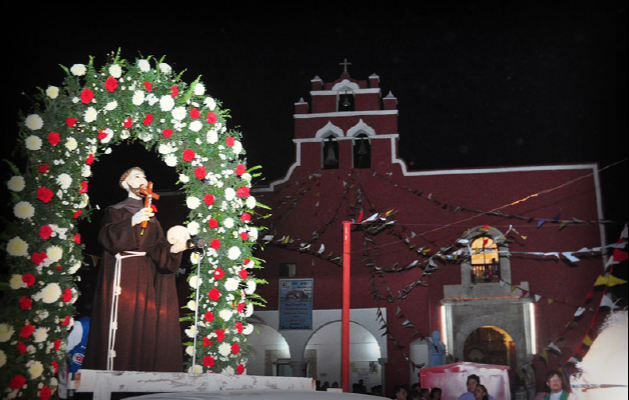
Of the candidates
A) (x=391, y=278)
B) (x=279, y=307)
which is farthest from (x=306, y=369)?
(x=391, y=278)

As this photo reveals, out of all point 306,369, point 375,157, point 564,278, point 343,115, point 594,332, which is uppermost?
point 343,115

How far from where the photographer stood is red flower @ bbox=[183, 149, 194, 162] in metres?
6.75

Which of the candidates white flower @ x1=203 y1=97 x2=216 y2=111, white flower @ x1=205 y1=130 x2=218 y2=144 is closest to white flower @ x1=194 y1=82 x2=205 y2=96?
white flower @ x1=203 y1=97 x2=216 y2=111

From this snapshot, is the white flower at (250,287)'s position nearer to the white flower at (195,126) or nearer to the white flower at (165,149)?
the white flower at (165,149)

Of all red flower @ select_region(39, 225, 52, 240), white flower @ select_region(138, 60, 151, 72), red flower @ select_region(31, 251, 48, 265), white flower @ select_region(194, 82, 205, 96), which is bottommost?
red flower @ select_region(31, 251, 48, 265)

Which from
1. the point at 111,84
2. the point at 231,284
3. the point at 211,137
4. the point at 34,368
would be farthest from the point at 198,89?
the point at 34,368

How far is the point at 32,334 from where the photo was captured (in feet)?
17.0

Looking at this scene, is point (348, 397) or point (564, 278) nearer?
point (348, 397)

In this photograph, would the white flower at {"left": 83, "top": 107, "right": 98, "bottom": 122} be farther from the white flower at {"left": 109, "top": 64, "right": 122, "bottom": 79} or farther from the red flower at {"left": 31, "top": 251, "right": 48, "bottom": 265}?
the red flower at {"left": 31, "top": 251, "right": 48, "bottom": 265}

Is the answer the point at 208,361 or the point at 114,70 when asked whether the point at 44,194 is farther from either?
the point at 208,361

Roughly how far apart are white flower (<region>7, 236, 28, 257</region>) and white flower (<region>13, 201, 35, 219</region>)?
0.20 m

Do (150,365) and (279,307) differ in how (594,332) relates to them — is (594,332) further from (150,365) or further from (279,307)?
(150,365)

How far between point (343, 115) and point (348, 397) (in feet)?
40.3

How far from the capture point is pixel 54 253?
539cm
